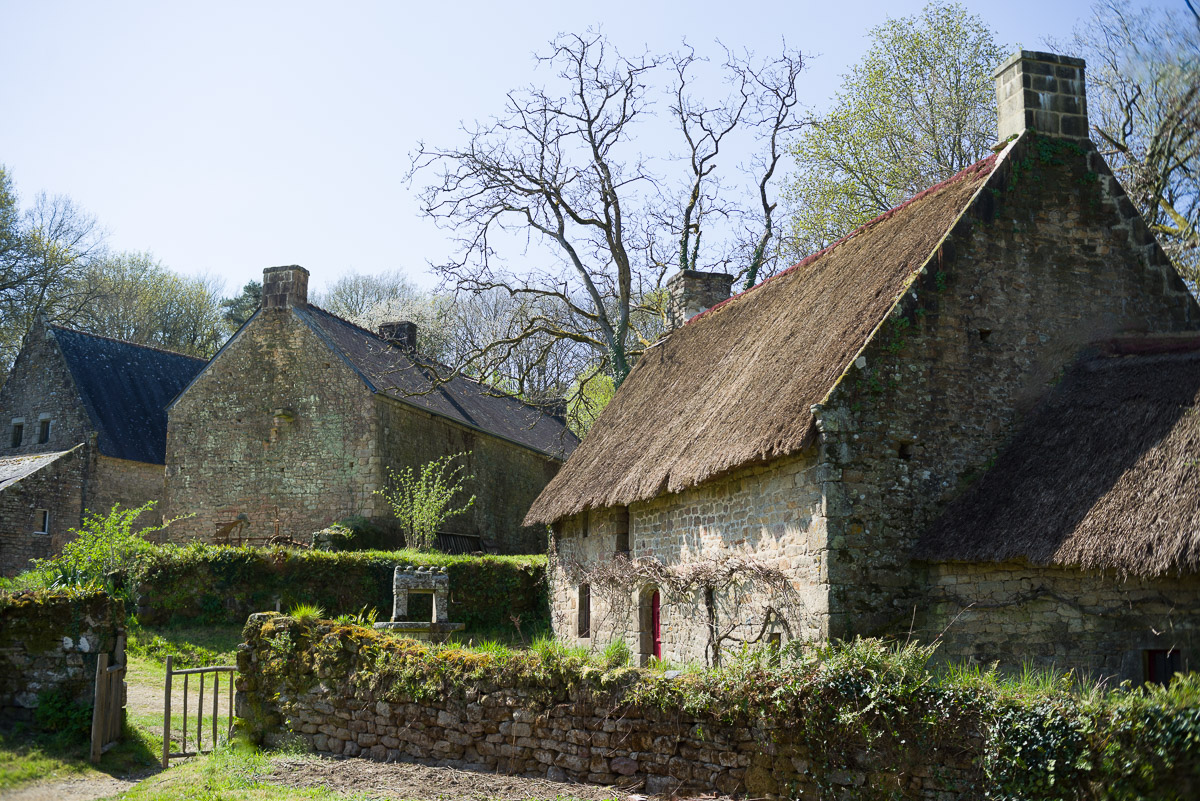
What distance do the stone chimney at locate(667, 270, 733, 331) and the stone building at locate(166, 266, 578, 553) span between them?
468 cm

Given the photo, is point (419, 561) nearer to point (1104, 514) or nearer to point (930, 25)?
point (1104, 514)

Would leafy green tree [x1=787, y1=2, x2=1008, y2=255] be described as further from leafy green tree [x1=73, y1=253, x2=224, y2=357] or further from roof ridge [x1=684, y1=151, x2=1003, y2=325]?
leafy green tree [x1=73, y1=253, x2=224, y2=357]

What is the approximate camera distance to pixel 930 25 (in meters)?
23.4

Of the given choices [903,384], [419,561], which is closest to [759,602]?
[903,384]

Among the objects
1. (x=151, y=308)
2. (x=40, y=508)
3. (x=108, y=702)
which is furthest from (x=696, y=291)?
(x=151, y=308)

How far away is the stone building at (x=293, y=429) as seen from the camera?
21047 millimetres

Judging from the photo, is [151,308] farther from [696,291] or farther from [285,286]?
[696,291]

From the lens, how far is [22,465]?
79.9ft

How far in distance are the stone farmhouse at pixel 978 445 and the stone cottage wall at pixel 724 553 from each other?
0.11 feet

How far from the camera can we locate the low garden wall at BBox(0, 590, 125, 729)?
8719 millimetres

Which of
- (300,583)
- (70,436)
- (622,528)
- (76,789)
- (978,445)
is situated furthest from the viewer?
(70,436)

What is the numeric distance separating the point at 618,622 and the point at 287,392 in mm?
11590

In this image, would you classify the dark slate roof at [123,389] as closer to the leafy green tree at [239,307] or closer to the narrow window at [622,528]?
the leafy green tree at [239,307]

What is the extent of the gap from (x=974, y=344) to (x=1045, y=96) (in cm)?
336
